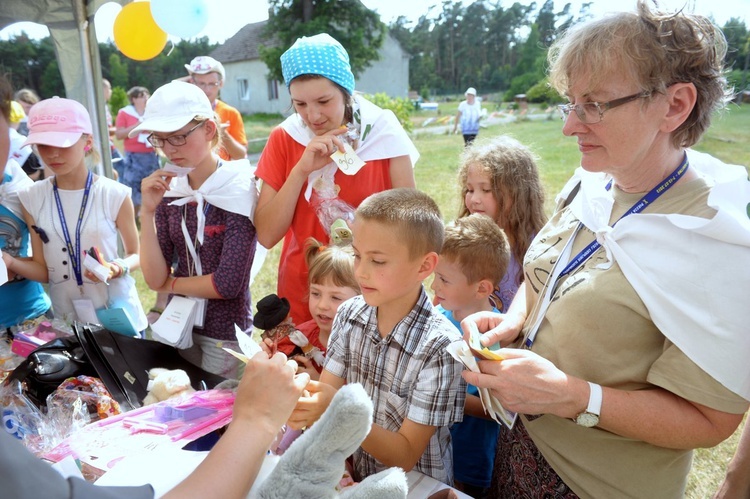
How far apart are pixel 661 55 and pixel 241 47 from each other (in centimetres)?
3757

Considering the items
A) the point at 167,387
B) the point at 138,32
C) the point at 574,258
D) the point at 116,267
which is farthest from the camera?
the point at 138,32

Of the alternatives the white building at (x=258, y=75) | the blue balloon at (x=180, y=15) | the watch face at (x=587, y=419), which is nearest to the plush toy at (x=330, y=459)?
the watch face at (x=587, y=419)

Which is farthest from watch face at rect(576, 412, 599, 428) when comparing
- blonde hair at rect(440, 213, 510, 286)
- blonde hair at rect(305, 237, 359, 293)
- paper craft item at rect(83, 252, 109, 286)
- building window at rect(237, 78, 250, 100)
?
building window at rect(237, 78, 250, 100)

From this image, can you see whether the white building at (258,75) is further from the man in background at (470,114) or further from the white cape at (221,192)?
the white cape at (221,192)

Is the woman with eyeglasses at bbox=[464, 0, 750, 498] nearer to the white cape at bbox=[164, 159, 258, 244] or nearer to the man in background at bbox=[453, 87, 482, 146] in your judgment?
the white cape at bbox=[164, 159, 258, 244]

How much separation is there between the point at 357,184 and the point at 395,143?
26 centimetres

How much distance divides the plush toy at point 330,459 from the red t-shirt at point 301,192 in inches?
60.3

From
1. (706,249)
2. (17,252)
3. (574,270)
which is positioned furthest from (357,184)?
(17,252)

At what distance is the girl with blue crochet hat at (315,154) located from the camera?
2197 millimetres

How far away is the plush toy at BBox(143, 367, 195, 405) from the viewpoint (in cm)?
187

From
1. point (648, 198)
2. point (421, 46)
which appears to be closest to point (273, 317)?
point (648, 198)

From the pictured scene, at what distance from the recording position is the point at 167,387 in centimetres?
187

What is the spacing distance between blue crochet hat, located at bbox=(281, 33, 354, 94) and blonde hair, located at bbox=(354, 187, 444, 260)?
0.78 meters

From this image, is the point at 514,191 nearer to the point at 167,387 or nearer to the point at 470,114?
the point at 167,387
